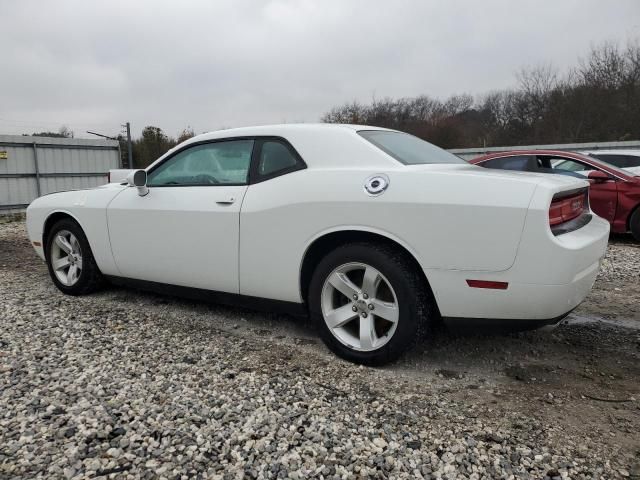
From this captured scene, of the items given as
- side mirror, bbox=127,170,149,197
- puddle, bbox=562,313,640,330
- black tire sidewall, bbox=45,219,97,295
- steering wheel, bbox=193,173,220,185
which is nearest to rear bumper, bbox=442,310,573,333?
puddle, bbox=562,313,640,330

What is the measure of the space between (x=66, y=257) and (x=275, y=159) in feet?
8.35

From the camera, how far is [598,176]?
23.9 ft

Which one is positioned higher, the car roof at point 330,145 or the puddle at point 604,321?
the car roof at point 330,145

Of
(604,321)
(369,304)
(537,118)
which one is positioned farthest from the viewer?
(537,118)

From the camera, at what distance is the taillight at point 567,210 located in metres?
2.51

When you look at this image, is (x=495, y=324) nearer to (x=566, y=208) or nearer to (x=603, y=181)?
(x=566, y=208)

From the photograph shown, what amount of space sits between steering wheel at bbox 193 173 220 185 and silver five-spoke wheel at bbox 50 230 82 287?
61.2 inches

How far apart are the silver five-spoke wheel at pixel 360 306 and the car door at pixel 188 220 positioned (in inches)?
30.1

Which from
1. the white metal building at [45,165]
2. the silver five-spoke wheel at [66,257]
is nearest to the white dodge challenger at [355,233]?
the silver five-spoke wheel at [66,257]

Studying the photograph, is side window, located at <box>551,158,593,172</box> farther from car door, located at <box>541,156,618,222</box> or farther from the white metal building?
the white metal building

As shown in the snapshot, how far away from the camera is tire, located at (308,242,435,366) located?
9.00 feet

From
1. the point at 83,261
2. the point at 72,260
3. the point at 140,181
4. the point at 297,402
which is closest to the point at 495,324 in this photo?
the point at 297,402

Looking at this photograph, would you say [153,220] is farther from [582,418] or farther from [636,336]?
[636,336]

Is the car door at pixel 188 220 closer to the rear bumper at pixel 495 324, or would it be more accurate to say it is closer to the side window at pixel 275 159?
the side window at pixel 275 159
